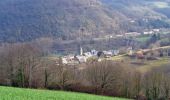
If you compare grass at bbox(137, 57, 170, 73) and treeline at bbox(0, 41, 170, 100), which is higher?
treeline at bbox(0, 41, 170, 100)

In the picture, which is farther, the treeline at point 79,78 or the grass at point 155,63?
the grass at point 155,63

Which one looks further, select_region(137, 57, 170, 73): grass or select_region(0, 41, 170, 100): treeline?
select_region(137, 57, 170, 73): grass

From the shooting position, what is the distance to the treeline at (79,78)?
5609 centimetres

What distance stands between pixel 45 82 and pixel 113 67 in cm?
1051

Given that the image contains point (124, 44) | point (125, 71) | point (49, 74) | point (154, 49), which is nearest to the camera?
point (49, 74)

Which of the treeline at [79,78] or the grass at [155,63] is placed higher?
the treeline at [79,78]

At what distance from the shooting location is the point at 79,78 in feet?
200

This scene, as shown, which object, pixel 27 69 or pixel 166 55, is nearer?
pixel 27 69

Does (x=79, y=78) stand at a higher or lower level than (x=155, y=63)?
higher

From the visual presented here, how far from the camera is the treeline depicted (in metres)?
56.1

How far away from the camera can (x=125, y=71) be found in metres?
63.4

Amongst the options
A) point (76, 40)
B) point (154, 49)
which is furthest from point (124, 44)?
point (154, 49)

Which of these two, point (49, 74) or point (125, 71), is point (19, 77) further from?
→ point (125, 71)

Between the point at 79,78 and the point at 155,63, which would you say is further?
the point at 155,63
